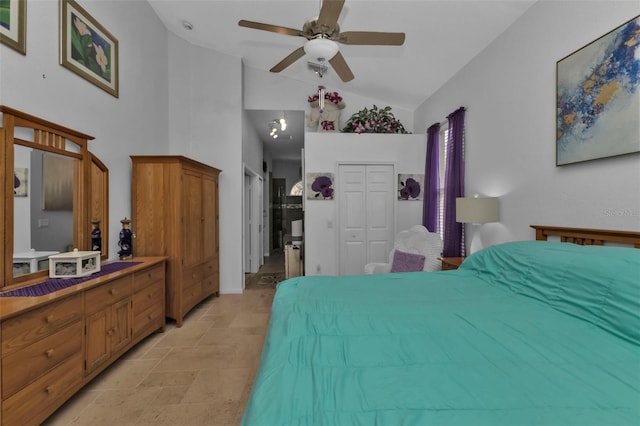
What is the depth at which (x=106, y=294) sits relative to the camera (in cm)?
206

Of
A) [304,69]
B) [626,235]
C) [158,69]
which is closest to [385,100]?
[304,69]

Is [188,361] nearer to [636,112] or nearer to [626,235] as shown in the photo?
[626,235]

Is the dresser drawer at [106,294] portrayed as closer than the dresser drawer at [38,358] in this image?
No

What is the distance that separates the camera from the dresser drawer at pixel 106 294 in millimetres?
1899

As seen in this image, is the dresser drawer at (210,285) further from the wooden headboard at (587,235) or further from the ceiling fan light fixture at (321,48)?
the wooden headboard at (587,235)

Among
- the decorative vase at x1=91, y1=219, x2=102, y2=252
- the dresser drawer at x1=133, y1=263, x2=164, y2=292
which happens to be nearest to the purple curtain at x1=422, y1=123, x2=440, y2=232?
the dresser drawer at x1=133, y1=263, x2=164, y2=292

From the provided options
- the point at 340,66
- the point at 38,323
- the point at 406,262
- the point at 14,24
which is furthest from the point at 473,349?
the point at 14,24

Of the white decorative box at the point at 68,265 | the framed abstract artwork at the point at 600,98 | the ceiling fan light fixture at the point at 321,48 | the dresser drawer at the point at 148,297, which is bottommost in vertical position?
the dresser drawer at the point at 148,297

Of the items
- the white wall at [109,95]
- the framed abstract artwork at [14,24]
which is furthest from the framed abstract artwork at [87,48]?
the framed abstract artwork at [14,24]

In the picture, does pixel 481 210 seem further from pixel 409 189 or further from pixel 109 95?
pixel 109 95

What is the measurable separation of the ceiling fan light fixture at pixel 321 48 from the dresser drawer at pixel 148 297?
2474 millimetres

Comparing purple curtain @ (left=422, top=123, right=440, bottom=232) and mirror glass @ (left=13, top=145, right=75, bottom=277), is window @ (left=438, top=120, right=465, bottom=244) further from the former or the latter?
mirror glass @ (left=13, top=145, right=75, bottom=277)

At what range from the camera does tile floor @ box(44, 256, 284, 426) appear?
171 cm

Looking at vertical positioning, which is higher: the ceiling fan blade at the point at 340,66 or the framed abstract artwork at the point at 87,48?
the framed abstract artwork at the point at 87,48
